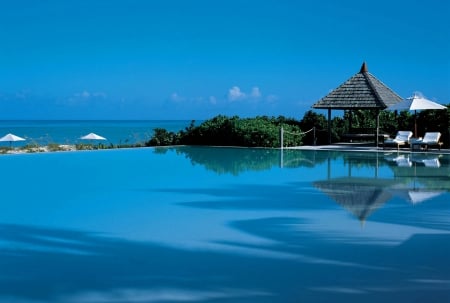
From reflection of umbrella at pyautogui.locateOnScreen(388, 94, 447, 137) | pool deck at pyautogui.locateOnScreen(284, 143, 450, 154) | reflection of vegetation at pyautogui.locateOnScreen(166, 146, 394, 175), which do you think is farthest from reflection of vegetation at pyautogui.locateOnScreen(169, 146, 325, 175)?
reflection of umbrella at pyautogui.locateOnScreen(388, 94, 447, 137)

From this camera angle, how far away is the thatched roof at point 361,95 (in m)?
22.2

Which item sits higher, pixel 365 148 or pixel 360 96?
pixel 360 96

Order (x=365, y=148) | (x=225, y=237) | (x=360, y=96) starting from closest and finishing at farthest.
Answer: (x=225, y=237), (x=365, y=148), (x=360, y=96)

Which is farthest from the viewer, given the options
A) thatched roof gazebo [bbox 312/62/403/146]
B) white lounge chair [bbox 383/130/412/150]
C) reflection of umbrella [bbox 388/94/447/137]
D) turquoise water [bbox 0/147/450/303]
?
thatched roof gazebo [bbox 312/62/403/146]

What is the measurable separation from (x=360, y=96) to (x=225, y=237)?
1666 centimetres

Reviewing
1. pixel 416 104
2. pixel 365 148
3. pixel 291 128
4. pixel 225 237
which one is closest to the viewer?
pixel 225 237

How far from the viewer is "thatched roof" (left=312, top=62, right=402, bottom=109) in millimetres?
22203

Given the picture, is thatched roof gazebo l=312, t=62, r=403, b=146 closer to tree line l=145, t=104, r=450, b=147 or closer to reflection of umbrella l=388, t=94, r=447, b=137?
tree line l=145, t=104, r=450, b=147

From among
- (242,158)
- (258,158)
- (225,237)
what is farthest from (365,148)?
(225,237)

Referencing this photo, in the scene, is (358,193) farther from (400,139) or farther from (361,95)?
(361,95)

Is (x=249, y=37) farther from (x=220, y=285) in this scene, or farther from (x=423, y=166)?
(x=220, y=285)

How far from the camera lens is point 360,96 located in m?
22.7

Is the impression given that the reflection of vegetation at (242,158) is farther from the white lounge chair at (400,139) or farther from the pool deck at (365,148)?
the white lounge chair at (400,139)

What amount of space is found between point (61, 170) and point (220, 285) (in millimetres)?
10572
